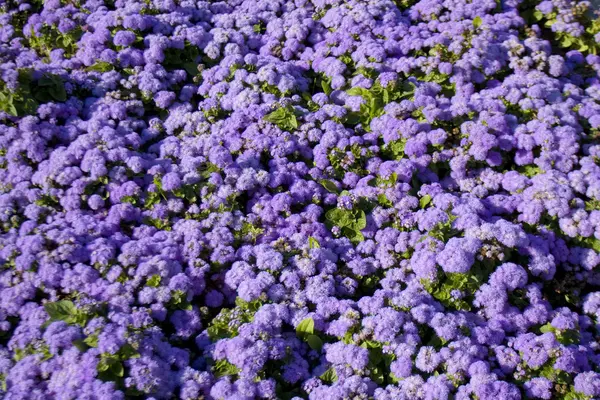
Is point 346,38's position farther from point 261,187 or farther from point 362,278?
point 362,278

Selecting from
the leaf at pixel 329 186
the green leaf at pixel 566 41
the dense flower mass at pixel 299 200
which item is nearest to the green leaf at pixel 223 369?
the dense flower mass at pixel 299 200

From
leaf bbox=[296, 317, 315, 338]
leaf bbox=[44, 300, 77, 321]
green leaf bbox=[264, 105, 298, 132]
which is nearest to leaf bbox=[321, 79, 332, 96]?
green leaf bbox=[264, 105, 298, 132]

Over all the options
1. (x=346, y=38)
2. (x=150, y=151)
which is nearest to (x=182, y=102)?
(x=150, y=151)

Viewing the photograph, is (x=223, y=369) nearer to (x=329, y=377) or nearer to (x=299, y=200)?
(x=329, y=377)

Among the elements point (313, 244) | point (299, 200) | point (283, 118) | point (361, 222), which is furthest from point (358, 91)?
point (313, 244)

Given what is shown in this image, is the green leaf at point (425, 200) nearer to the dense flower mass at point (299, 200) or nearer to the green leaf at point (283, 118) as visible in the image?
the dense flower mass at point (299, 200)

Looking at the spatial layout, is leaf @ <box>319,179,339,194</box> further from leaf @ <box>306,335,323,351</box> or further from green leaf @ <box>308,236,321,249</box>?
leaf @ <box>306,335,323,351</box>
